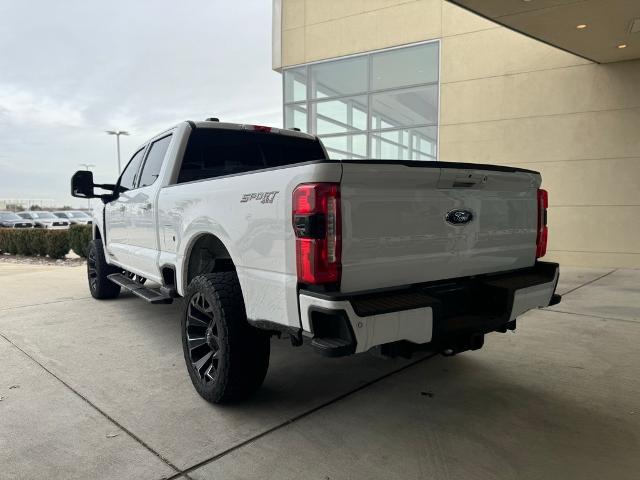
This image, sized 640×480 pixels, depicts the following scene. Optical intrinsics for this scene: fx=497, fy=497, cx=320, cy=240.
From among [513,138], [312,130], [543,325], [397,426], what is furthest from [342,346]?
[312,130]

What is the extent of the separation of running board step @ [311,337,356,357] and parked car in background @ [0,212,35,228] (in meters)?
32.2

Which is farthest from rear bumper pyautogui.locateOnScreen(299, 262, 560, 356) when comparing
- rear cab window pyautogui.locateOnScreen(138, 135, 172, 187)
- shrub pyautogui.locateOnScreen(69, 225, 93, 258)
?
shrub pyautogui.locateOnScreen(69, 225, 93, 258)

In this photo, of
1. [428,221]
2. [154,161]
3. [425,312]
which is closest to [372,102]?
[154,161]

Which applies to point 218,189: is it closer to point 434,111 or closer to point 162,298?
point 162,298

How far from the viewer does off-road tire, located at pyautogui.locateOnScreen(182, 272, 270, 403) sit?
3064 millimetres

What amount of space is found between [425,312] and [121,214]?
161 inches

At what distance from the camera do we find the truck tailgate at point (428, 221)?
2541mm

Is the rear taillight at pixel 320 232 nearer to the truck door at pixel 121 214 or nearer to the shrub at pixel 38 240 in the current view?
the truck door at pixel 121 214

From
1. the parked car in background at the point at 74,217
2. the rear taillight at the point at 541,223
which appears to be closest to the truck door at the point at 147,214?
the rear taillight at the point at 541,223

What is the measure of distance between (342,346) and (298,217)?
0.67 metres

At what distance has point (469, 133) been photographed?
11.5 meters

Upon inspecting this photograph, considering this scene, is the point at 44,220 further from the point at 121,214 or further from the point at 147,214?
the point at 147,214

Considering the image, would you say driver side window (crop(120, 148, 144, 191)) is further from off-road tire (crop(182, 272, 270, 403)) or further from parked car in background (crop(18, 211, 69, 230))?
parked car in background (crop(18, 211, 69, 230))

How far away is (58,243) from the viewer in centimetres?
1358
